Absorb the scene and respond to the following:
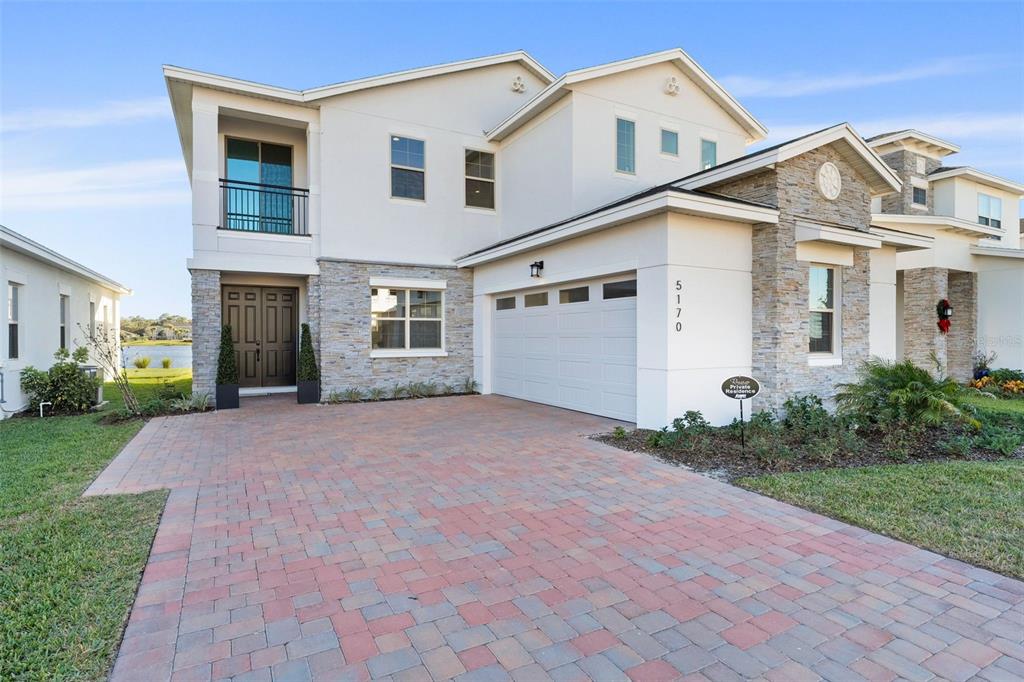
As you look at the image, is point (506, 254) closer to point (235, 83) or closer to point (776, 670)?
point (235, 83)

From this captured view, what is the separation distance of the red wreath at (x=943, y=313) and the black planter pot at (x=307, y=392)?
659 inches

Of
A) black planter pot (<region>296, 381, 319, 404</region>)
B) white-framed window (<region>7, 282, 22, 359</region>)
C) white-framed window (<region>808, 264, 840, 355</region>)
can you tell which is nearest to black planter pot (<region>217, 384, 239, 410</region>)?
black planter pot (<region>296, 381, 319, 404</region>)

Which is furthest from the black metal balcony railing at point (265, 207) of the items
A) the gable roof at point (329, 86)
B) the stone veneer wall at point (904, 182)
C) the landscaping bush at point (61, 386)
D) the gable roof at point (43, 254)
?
the stone veneer wall at point (904, 182)

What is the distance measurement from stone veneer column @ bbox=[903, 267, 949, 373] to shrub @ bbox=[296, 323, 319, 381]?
1595 cm

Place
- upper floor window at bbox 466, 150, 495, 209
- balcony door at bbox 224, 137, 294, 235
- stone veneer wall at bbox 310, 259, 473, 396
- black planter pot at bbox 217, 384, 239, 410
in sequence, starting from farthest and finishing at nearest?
1. upper floor window at bbox 466, 150, 495, 209
2. balcony door at bbox 224, 137, 294, 235
3. stone veneer wall at bbox 310, 259, 473, 396
4. black planter pot at bbox 217, 384, 239, 410

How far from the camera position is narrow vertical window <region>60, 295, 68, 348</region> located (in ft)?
43.8

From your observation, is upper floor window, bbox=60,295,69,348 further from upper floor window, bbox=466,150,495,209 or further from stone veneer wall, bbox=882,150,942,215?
stone veneer wall, bbox=882,150,942,215

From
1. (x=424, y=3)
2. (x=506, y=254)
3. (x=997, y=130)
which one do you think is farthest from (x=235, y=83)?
(x=997, y=130)

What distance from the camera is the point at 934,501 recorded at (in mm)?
4824

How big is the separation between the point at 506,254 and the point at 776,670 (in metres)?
9.81

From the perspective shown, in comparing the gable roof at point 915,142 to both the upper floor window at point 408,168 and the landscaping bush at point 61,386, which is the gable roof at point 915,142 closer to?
the upper floor window at point 408,168

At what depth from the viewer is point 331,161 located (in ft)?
39.6

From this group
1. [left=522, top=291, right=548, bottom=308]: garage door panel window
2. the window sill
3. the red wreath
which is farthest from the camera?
the red wreath

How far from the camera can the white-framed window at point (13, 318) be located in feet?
33.6
